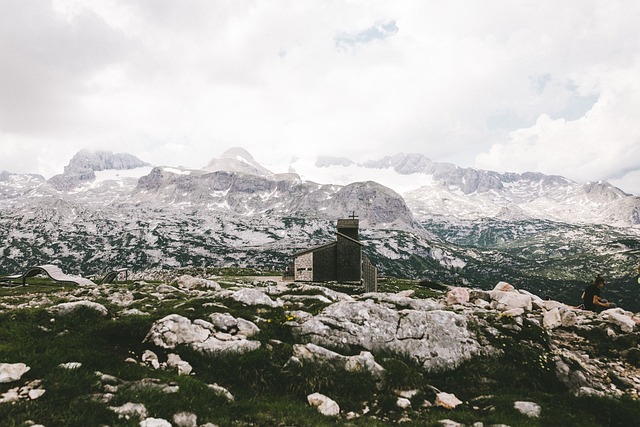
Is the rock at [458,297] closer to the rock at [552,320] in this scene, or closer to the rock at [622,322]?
the rock at [552,320]

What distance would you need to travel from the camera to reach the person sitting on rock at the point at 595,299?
2416 cm

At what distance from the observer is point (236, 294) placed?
17969 millimetres

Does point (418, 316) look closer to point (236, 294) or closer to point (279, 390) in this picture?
point (279, 390)

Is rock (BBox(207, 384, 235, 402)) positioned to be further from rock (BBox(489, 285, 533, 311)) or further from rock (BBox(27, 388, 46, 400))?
rock (BBox(489, 285, 533, 311))

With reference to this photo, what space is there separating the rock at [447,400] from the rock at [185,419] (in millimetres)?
7619

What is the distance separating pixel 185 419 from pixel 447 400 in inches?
324

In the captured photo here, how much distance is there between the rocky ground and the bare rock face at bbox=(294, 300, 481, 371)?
0.05 m

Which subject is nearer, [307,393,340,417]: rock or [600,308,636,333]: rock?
[307,393,340,417]: rock

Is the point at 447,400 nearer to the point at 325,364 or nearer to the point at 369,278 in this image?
the point at 325,364

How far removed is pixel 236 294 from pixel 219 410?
8.98m

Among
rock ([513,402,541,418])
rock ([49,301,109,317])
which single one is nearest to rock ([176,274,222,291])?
rock ([49,301,109,317])

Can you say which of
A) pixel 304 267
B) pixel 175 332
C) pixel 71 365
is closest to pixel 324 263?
pixel 304 267

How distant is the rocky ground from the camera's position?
9.11 m

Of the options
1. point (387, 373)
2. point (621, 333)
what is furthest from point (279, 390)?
point (621, 333)
